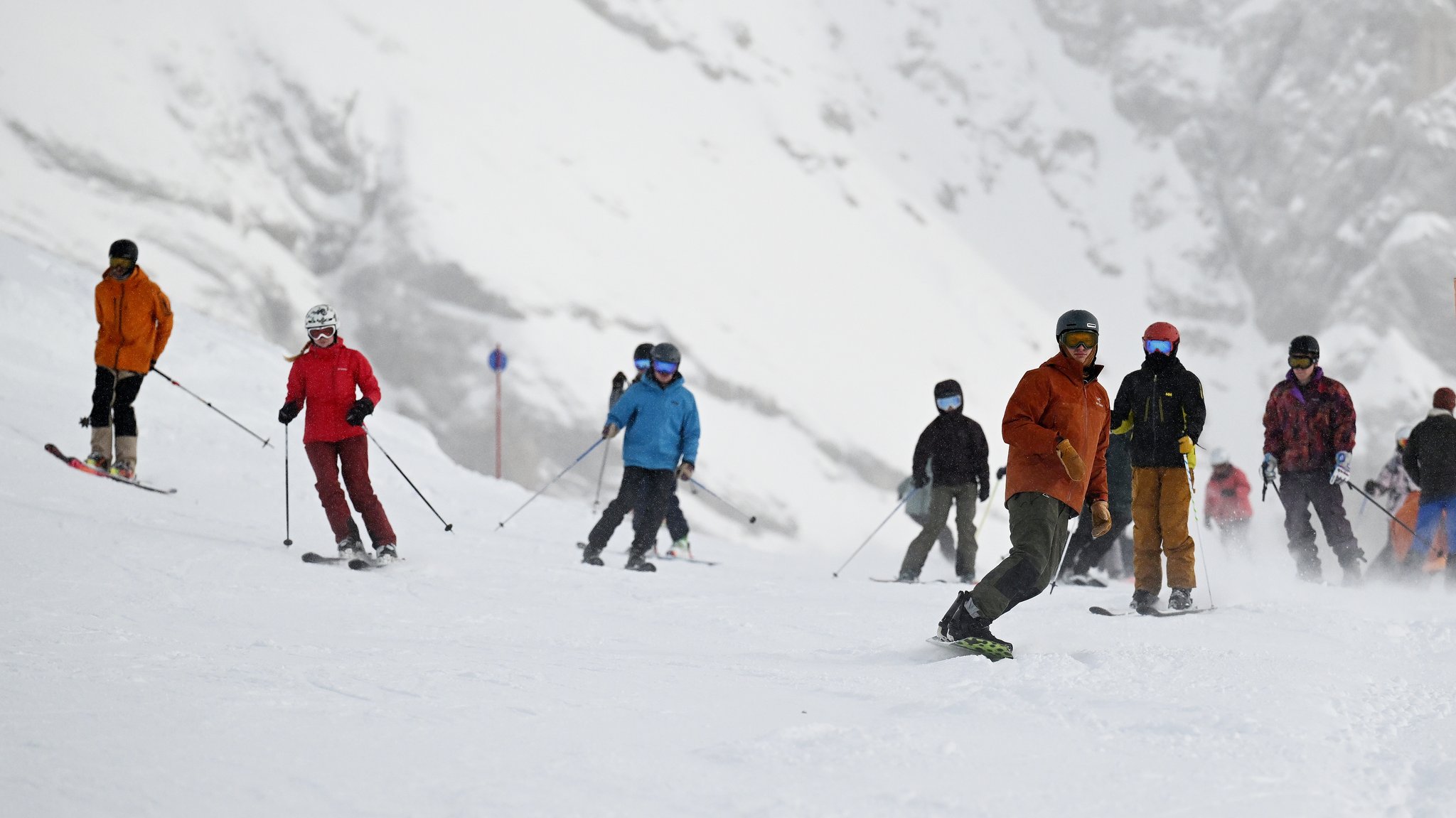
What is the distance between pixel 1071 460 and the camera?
4793 millimetres

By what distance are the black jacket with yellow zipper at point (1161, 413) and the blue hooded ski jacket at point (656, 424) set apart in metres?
2.96

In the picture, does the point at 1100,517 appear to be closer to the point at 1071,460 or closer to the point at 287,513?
the point at 1071,460

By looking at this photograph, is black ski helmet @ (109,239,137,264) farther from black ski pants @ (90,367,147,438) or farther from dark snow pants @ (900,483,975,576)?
dark snow pants @ (900,483,975,576)

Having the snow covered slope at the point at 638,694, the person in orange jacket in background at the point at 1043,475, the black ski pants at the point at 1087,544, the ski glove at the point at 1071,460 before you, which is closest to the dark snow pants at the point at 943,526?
the black ski pants at the point at 1087,544

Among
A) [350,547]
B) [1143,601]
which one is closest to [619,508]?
[350,547]

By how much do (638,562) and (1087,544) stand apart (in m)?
3.27

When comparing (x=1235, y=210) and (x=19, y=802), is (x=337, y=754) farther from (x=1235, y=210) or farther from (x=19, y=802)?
(x=1235, y=210)

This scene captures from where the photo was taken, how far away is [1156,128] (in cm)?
9694

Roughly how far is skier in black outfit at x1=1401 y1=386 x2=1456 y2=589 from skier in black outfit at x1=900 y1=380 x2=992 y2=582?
132 inches

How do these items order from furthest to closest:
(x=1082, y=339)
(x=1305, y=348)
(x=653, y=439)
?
(x=653, y=439) < (x=1305, y=348) < (x=1082, y=339)

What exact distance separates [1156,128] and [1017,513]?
330ft

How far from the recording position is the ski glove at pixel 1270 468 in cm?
836

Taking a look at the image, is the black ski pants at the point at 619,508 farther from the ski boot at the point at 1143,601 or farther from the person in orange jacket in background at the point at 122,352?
the person in orange jacket in background at the point at 122,352

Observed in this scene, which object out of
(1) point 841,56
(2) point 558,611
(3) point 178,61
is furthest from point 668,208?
(2) point 558,611
